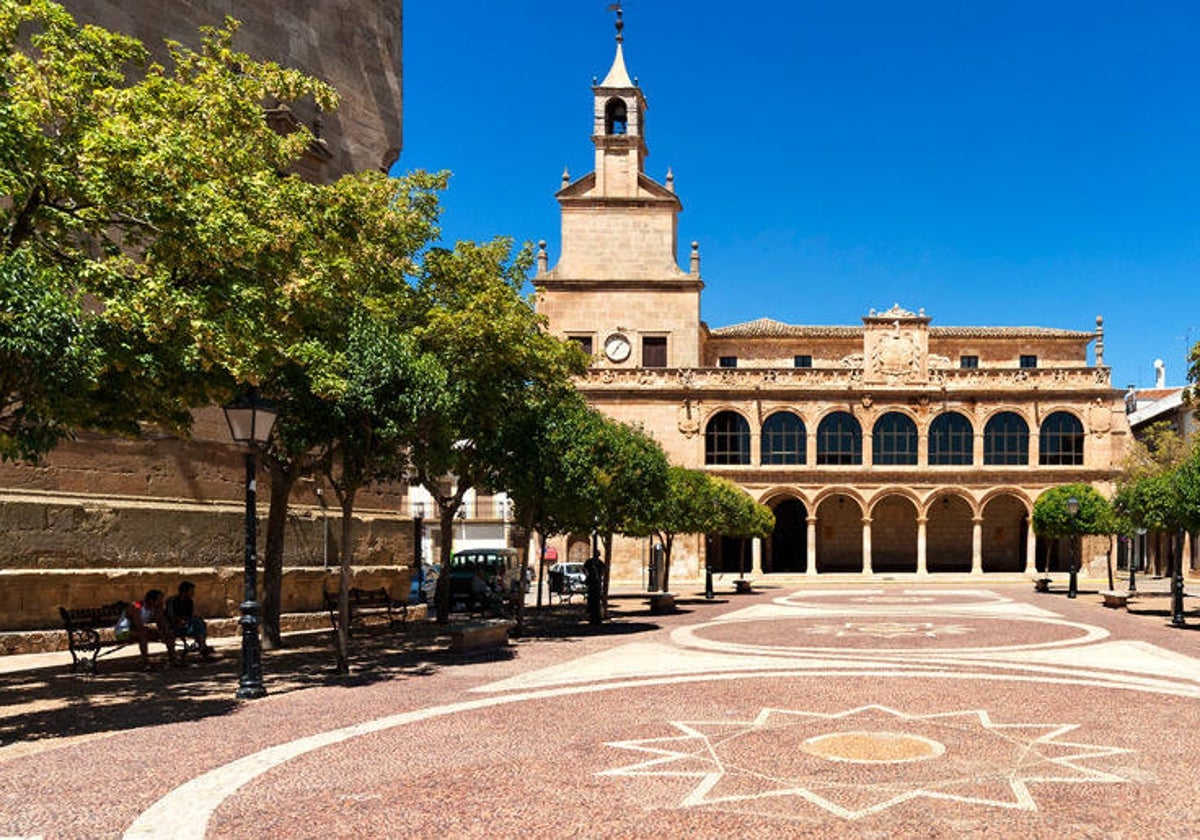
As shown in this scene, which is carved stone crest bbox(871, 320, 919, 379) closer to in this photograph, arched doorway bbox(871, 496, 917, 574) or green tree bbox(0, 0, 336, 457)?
arched doorway bbox(871, 496, 917, 574)

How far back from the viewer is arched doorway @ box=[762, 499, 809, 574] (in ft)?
162

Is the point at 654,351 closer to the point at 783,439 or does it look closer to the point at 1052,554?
the point at 783,439

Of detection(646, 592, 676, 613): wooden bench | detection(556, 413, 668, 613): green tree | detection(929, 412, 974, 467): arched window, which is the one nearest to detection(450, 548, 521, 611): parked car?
detection(556, 413, 668, 613): green tree

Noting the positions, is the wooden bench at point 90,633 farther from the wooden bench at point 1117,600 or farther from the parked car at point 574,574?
the wooden bench at point 1117,600

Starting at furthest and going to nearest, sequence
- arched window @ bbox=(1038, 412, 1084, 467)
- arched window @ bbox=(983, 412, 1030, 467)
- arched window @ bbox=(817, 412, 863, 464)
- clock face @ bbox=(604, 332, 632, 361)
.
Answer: clock face @ bbox=(604, 332, 632, 361), arched window @ bbox=(817, 412, 863, 464), arched window @ bbox=(983, 412, 1030, 467), arched window @ bbox=(1038, 412, 1084, 467)

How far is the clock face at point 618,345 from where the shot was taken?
47438mm

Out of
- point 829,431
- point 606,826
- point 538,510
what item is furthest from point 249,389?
point 829,431

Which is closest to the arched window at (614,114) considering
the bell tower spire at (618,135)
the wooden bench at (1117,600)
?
the bell tower spire at (618,135)

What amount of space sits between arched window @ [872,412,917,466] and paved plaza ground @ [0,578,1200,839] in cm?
3182

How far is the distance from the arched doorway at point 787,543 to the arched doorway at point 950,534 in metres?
6.24

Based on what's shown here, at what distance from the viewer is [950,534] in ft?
164

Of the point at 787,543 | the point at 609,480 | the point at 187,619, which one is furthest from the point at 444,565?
the point at 787,543

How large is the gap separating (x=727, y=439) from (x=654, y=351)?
5.51 m

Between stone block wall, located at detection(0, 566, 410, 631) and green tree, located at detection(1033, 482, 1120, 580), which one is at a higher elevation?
green tree, located at detection(1033, 482, 1120, 580)
